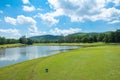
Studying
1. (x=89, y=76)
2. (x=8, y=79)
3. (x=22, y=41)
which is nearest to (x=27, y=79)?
(x=8, y=79)

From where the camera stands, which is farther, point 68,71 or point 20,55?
point 20,55

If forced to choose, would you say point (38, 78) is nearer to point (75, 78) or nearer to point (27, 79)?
point (27, 79)

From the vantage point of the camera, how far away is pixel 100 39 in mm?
123062

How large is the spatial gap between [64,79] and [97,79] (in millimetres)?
2634

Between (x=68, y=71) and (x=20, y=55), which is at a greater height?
(x=68, y=71)

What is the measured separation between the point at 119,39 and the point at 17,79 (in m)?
95.8

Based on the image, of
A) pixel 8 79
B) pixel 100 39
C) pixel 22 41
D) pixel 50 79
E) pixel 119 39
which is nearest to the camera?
pixel 50 79

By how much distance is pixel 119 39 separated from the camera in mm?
99562

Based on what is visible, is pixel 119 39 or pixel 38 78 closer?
Result: pixel 38 78

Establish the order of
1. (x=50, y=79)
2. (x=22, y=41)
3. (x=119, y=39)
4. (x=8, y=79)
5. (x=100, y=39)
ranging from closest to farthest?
(x=50, y=79) < (x=8, y=79) < (x=119, y=39) < (x=100, y=39) < (x=22, y=41)

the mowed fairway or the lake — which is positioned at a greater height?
the mowed fairway

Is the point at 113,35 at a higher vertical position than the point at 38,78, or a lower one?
higher

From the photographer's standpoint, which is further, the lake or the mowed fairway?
the lake

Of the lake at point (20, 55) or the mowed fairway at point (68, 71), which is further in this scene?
the lake at point (20, 55)
